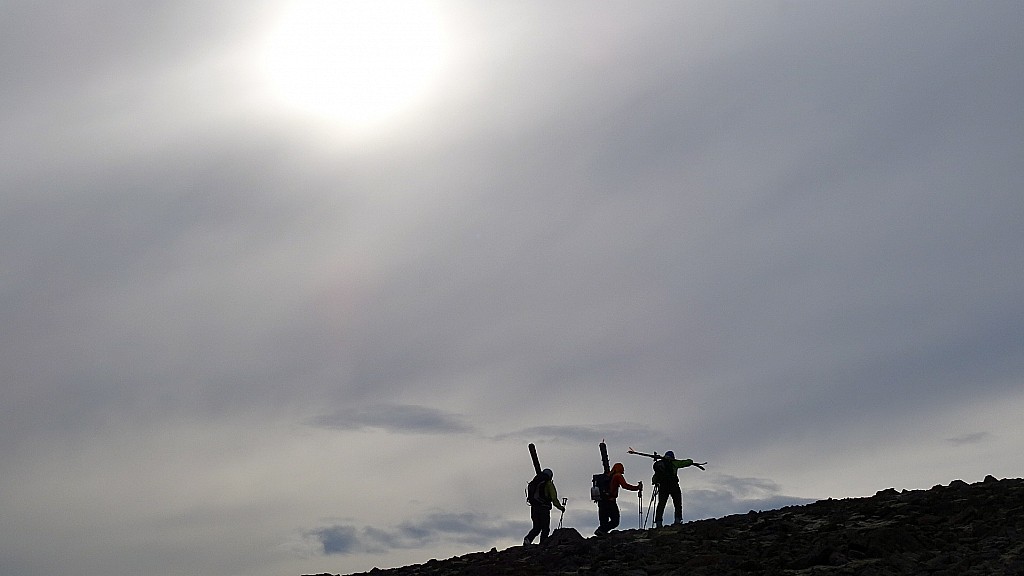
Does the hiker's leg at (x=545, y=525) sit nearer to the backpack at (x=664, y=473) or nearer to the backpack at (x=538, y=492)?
the backpack at (x=538, y=492)

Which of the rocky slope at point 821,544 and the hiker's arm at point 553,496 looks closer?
the rocky slope at point 821,544

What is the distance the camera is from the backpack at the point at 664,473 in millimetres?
29578

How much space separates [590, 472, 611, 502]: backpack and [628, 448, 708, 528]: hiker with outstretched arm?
123 centimetres

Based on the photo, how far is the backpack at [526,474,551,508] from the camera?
29547 millimetres

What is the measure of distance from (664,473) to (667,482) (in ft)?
0.83

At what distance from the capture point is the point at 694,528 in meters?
25.2

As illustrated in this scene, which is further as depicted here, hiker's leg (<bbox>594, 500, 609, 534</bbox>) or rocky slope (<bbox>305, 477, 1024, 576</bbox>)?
hiker's leg (<bbox>594, 500, 609, 534</bbox>)

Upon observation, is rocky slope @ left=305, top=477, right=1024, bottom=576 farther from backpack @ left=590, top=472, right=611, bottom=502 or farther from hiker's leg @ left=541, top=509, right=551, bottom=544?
backpack @ left=590, top=472, right=611, bottom=502

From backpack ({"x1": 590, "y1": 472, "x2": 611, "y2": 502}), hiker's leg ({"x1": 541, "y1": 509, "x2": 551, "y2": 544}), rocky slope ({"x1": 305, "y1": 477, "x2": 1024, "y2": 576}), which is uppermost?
backpack ({"x1": 590, "y1": 472, "x2": 611, "y2": 502})

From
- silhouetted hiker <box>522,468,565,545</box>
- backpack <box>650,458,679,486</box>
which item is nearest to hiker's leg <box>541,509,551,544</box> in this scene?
silhouetted hiker <box>522,468,565,545</box>

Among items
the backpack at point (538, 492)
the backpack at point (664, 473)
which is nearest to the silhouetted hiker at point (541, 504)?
the backpack at point (538, 492)

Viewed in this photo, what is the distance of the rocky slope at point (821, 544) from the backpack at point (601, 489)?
101 inches

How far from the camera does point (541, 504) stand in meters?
29.5

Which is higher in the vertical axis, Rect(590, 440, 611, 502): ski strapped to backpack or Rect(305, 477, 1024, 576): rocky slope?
Rect(590, 440, 611, 502): ski strapped to backpack
